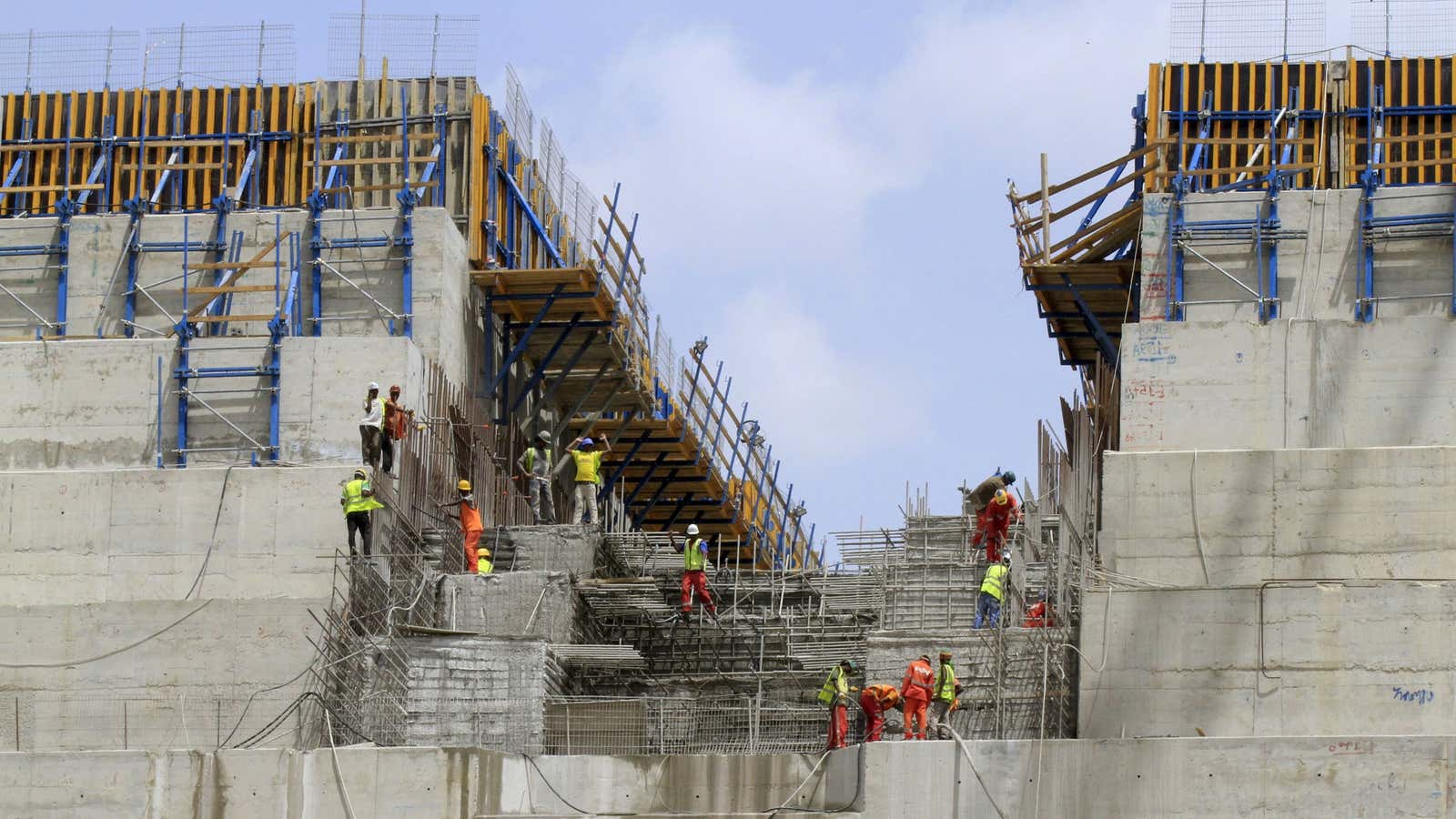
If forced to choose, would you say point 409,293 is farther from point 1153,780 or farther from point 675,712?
point 1153,780

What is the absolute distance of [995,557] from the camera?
3644 centimetres

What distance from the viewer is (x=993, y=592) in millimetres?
35438

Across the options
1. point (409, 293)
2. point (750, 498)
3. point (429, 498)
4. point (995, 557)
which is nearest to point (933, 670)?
point (995, 557)

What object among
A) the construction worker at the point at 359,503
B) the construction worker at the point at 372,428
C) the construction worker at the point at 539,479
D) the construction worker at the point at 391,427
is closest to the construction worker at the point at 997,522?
the construction worker at the point at 359,503

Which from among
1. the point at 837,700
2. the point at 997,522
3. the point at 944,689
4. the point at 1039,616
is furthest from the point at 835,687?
the point at 997,522

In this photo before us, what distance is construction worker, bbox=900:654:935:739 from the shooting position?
33.1 metres

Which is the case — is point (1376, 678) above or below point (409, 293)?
below

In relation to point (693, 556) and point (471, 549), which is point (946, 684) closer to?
point (693, 556)

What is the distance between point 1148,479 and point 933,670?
3.77 metres

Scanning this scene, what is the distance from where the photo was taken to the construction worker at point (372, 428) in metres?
37.7

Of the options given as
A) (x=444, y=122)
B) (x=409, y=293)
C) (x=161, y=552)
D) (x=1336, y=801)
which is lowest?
(x=1336, y=801)

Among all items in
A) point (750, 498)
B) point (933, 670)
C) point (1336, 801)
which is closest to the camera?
Answer: point (1336, 801)

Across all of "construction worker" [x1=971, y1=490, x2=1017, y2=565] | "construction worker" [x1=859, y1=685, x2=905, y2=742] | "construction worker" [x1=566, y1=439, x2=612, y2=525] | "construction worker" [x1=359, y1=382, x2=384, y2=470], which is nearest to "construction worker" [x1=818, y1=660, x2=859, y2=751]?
"construction worker" [x1=859, y1=685, x2=905, y2=742]

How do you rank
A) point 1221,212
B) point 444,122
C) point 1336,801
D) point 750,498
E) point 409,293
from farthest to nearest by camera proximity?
point 750,498 → point 444,122 → point 409,293 → point 1221,212 → point 1336,801
